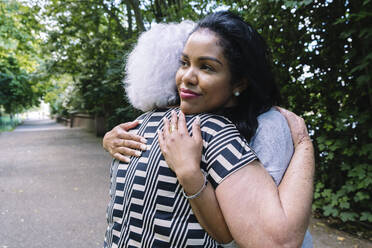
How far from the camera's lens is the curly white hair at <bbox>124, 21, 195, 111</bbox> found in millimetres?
1411

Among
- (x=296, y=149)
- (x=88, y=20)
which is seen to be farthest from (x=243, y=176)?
(x=88, y=20)

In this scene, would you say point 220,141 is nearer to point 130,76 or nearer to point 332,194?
point 130,76

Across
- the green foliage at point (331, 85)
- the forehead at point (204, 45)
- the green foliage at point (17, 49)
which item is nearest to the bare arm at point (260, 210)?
the forehead at point (204, 45)

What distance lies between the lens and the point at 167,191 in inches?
44.8

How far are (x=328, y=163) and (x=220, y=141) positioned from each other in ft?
12.8

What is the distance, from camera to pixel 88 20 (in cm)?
1046

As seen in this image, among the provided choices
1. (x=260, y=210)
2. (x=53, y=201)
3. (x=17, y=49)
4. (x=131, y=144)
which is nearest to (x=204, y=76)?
(x=131, y=144)

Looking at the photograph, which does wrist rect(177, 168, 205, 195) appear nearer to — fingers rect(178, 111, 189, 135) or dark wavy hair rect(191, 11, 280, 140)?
fingers rect(178, 111, 189, 135)

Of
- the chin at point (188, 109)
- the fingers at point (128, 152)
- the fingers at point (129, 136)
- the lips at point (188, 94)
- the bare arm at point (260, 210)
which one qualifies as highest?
the lips at point (188, 94)

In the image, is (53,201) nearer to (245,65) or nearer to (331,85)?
(331,85)

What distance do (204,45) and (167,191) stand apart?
22.6 inches

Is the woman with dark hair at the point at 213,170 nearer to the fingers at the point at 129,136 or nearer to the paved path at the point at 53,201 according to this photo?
the fingers at the point at 129,136

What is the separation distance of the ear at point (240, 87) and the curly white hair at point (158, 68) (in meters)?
0.27

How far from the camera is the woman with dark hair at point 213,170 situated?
1.02 meters
